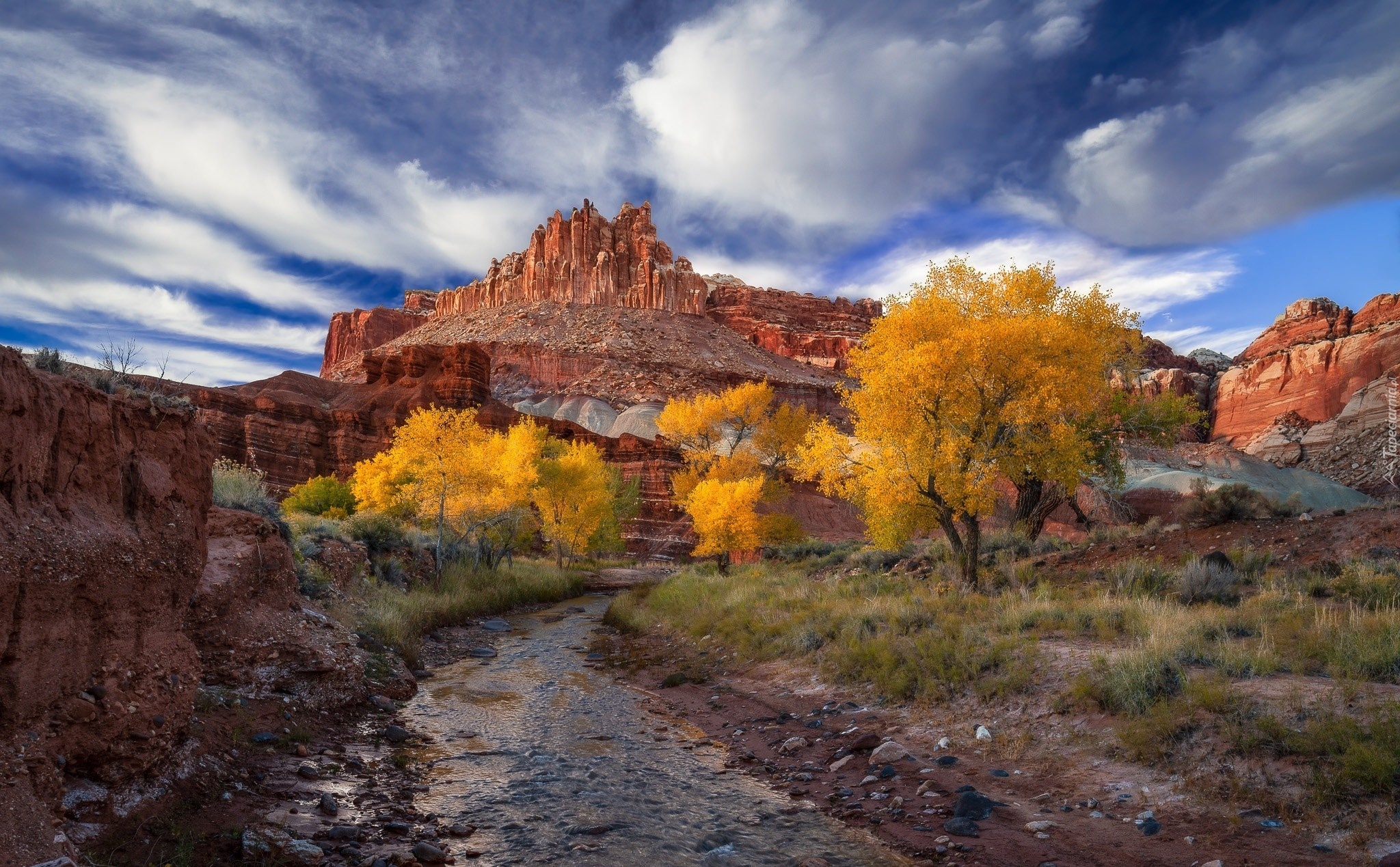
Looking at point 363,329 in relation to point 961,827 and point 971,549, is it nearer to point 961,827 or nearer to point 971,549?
point 971,549

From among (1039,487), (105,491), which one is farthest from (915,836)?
(1039,487)

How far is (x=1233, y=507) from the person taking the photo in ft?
60.0

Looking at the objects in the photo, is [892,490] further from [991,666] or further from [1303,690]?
[1303,690]

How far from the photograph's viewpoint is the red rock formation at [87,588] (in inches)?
192

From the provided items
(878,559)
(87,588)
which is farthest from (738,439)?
(87,588)

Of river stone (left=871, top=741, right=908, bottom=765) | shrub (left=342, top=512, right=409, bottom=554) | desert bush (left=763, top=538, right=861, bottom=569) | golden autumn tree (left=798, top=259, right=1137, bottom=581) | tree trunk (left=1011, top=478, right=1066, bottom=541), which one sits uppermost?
golden autumn tree (left=798, top=259, right=1137, bottom=581)

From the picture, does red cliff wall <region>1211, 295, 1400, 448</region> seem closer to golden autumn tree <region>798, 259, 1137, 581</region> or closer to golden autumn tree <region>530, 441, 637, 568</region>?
golden autumn tree <region>530, 441, 637, 568</region>

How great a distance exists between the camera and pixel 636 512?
189 ft

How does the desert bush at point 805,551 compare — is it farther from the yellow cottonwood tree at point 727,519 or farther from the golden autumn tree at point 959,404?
the golden autumn tree at point 959,404

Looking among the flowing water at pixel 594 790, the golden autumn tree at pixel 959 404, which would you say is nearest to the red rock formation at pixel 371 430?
the golden autumn tree at pixel 959 404

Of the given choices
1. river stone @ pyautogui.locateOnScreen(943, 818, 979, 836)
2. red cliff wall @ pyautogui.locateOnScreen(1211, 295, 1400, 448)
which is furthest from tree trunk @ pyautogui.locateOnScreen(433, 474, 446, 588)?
red cliff wall @ pyautogui.locateOnScreen(1211, 295, 1400, 448)

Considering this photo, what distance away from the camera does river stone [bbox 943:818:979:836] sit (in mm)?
6727

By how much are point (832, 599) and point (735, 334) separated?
130679 millimetres

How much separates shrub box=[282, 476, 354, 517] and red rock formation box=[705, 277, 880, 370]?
113 m
